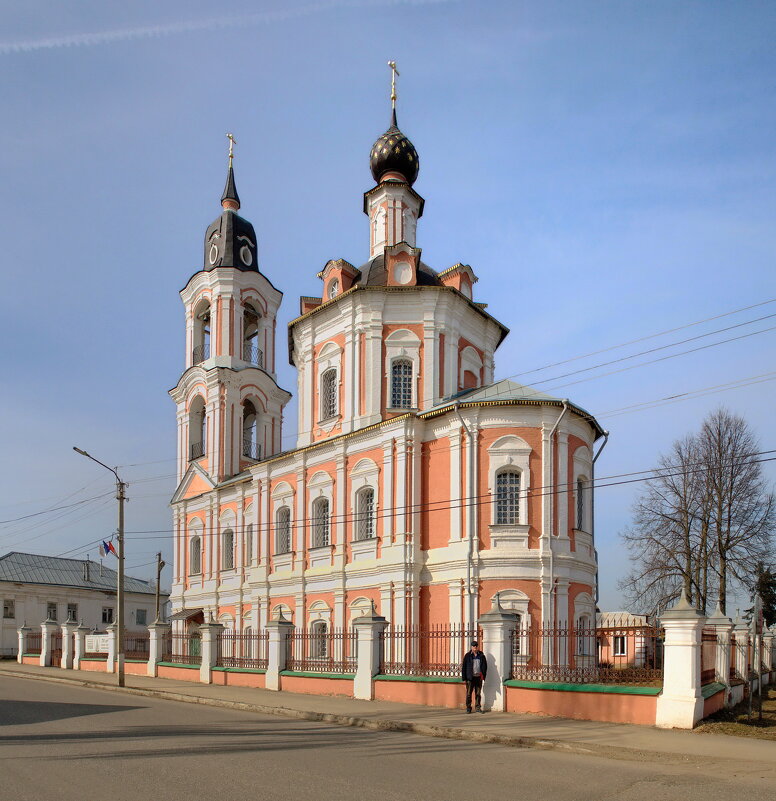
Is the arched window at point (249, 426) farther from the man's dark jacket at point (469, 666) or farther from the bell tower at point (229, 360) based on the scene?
the man's dark jacket at point (469, 666)

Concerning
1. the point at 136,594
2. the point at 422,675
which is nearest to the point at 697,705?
the point at 422,675

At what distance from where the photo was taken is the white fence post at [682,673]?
13359 millimetres

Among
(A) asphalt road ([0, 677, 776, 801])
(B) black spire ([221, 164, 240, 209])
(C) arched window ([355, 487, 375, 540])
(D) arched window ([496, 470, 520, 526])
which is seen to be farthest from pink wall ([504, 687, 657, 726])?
(B) black spire ([221, 164, 240, 209])

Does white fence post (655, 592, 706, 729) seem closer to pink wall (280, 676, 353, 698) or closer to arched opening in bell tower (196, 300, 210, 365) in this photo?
pink wall (280, 676, 353, 698)

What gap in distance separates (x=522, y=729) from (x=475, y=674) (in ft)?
8.37

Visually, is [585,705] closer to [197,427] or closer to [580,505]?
[580,505]

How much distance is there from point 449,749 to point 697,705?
4202mm

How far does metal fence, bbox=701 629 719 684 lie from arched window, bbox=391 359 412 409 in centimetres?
1339

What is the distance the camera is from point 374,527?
1037 inches

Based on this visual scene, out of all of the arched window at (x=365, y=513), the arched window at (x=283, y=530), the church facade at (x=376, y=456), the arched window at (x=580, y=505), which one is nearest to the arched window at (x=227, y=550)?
the church facade at (x=376, y=456)

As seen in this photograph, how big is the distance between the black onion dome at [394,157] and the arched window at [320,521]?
12.6m

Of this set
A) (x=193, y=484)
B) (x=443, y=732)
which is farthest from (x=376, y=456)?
(x=443, y=732)

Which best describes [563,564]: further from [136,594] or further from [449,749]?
[136,594]

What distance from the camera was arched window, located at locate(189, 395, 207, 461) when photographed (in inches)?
1425
